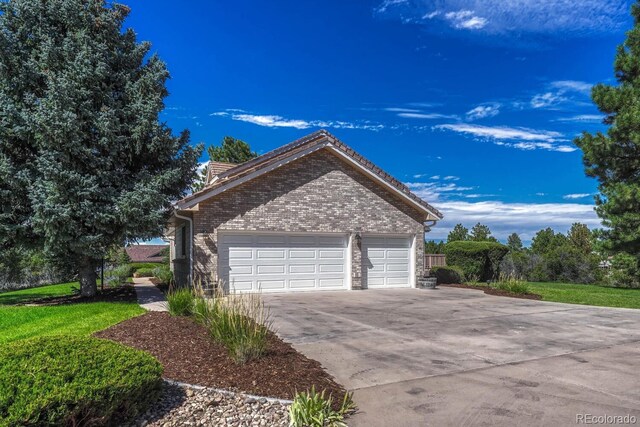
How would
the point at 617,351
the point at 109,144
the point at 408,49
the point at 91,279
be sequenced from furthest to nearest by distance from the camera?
the point at 408,49 < the point at 91,279 < the point at 109,144 < the point at 617,351

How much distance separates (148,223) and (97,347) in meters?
8.76

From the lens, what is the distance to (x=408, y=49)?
17422mm

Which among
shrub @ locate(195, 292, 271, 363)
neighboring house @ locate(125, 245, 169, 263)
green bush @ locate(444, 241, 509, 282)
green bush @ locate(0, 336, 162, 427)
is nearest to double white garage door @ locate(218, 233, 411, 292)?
green bush @ locate(444, 241, 509, 282)

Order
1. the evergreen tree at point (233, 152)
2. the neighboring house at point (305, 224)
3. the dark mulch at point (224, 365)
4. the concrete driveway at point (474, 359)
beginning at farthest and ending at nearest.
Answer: the evergreen tree at point (233, 152)
the neighboring house at point (305, 224)
the dark mulch at point (224, 365)
the concrete driveway at point (474, 359)

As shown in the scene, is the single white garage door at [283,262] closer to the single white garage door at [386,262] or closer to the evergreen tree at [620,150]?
the single white garage door at [386,262]

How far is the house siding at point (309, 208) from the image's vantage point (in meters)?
14.2

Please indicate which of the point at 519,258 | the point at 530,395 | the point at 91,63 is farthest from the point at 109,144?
the point at 519,258

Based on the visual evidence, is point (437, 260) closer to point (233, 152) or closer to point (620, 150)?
point (620, 150)

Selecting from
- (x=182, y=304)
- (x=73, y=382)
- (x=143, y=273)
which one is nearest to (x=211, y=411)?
(x=73, y=382)

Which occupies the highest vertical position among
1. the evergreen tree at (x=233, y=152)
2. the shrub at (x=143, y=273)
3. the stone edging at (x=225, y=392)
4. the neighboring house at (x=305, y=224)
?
the evergreen tree at (x=233, y=152)

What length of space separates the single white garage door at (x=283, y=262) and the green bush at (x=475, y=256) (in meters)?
7.63

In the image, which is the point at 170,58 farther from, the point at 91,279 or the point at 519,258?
the point at 519,258

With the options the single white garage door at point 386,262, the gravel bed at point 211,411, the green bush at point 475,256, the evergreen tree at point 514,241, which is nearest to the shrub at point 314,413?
the gravel bed at point 211,411

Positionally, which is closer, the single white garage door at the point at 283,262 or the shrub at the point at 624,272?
the single white garage door at the point at 283,262
